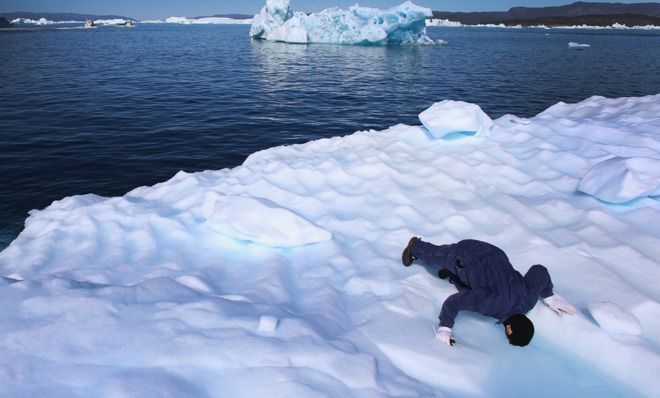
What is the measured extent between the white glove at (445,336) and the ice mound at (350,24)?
158 feet

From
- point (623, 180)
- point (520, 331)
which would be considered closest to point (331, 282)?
point (520, 331)

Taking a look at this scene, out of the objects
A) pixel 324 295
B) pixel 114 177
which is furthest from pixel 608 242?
pixel 114 177

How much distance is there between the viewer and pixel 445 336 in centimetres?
308

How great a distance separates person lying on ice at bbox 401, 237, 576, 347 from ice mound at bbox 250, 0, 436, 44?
47287 millimetres

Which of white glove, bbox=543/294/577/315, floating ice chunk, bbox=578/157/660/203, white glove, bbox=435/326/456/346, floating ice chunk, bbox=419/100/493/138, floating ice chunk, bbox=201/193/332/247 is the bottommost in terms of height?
white glove, bbox=435/326/456/346

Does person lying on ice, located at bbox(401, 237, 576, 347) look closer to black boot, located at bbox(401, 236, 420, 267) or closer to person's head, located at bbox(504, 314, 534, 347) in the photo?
person's head, located at bbox(504, 314, 534, 347)

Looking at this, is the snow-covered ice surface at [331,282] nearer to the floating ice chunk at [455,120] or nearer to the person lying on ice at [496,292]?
the person lying on ice at [496,292]

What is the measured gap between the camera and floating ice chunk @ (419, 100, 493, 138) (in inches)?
302

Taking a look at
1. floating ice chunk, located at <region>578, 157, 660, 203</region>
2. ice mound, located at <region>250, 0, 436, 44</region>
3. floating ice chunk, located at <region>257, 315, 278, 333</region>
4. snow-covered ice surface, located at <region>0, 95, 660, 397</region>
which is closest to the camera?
snow-covered ice surface, located at <region>0, 95, 660, 397</region>

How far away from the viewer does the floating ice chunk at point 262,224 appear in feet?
15.6

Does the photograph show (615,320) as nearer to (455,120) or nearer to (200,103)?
(455,120)

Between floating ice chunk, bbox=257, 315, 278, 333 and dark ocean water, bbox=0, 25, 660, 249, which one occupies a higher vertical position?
dark ocean water, bbox=0, 25, 660, 249

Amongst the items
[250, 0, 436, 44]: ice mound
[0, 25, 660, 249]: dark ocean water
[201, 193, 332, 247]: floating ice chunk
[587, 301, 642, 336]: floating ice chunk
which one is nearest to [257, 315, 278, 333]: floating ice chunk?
[201, 193, 332, 247]: floating ice chunk

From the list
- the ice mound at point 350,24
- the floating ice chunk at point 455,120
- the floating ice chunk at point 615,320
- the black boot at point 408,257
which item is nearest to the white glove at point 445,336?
the black boot at point 408,257
